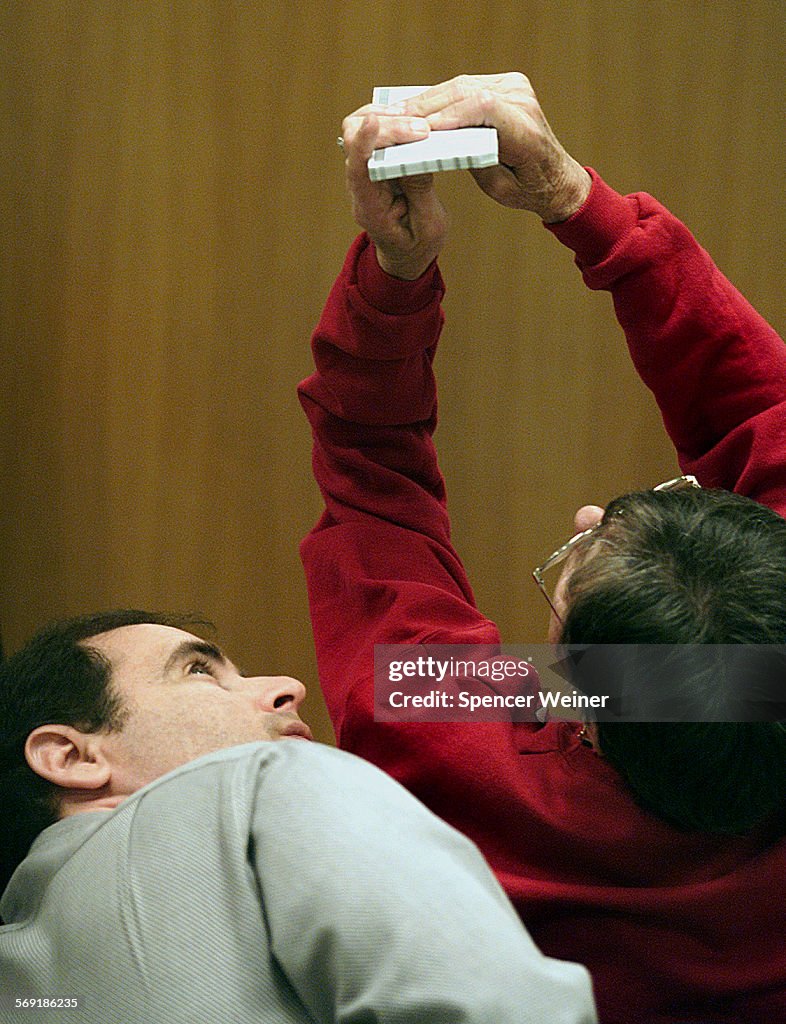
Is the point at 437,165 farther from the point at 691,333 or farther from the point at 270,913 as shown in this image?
the point at 270,913

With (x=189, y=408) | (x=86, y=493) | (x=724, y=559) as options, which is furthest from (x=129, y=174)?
(x=724, y=559)

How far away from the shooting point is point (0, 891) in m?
1.01

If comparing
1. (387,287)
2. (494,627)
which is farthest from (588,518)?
(387,287)

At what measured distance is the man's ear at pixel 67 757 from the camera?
95cm

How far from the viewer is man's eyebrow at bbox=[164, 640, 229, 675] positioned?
1035 millimetres

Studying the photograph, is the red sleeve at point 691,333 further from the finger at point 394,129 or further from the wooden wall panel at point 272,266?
the wooden wall panel at point 272,266

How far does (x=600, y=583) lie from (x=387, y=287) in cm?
34

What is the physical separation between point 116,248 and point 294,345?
1.05 ft

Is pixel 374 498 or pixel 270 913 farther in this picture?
pixel 374 498

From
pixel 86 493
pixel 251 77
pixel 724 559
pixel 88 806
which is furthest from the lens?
pixel 86 493

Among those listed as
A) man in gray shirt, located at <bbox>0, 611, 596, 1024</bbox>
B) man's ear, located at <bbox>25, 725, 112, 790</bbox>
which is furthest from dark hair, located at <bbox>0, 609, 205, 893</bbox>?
man in gray shirt, located at <bbox>0, 611, 596, 1024</bbox>

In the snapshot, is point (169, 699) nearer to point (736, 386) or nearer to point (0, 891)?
point (0, 891)

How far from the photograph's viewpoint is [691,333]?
1067 mm

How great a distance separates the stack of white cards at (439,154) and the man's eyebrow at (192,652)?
44 centimetres
